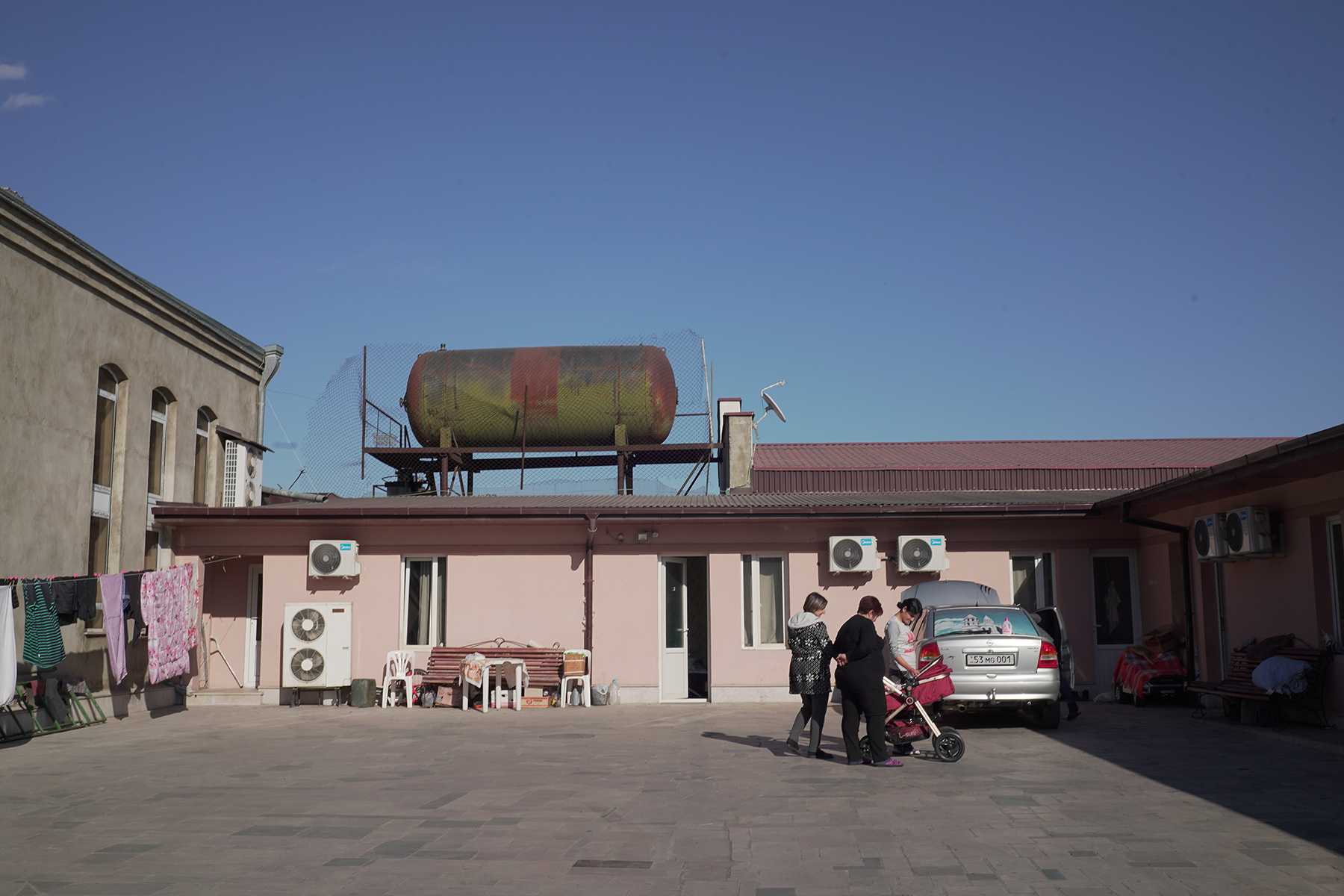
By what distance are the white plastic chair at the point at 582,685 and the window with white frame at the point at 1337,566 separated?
9.45 meters

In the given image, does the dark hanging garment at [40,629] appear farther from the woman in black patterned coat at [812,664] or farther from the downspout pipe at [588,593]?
the woman in black patterned coat at [812,664]

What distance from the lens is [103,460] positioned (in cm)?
1578

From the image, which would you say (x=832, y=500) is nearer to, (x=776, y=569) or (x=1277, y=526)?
(x=776, y=569)

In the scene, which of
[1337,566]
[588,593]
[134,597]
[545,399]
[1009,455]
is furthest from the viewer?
[1009,455]

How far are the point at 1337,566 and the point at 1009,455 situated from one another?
45.6 ft

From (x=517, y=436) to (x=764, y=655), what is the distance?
7.85 m

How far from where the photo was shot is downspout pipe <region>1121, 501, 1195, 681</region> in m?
15.2

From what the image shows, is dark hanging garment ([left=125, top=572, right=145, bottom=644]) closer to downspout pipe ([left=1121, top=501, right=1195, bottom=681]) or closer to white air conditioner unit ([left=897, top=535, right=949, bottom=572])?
white air conditioner unit ([left=897, top=535, right=949, bottom=572])

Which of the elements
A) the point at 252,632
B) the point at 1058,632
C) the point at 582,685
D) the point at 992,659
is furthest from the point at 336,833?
the point at 252,632

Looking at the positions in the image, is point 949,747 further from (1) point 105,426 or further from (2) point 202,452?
(2) point 202,452

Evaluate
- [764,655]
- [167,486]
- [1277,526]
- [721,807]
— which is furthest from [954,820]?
[167,486]

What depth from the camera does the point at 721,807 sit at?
820 centimetres

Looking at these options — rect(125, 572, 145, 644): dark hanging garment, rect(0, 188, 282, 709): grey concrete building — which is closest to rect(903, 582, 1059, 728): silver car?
rect(125, 572, 145, 644): dark hanging garment

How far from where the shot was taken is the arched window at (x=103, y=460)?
15484 millimetres
